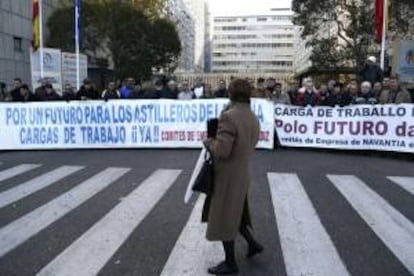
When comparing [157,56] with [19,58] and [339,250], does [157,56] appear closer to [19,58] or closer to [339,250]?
[19,58]

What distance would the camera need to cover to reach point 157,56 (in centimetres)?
5225

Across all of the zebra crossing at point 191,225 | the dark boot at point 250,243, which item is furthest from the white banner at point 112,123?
the dark boot at point 250,243

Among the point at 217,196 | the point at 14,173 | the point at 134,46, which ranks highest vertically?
the point at 134,46

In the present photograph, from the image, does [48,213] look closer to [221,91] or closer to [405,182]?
[405,182]

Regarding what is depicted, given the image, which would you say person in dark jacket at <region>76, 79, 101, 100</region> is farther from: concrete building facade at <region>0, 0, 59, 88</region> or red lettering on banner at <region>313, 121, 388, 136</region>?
concrete building facade at <region>0, 0, 59, 88</region>

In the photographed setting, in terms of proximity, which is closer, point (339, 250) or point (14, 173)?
point (339, 250)

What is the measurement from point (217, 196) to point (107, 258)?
138cm

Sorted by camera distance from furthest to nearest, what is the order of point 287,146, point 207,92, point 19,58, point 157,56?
1. point 157,56
2. point 19,58
3. point 207,92
4. point 287,146

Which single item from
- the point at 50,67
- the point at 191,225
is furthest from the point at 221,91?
the point at 50,67

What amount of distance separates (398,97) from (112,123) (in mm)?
6732

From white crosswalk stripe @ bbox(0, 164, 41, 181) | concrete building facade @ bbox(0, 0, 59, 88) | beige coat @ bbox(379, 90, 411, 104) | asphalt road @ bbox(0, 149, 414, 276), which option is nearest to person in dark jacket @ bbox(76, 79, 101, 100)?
asphalt road @ bbox(0, 149, 414, 276)

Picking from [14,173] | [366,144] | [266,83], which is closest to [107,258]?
[14,173]

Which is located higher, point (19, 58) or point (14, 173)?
point (19, 58)

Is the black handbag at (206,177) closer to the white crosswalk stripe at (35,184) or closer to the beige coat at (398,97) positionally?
the white crosswalk stripe at (35,184)
